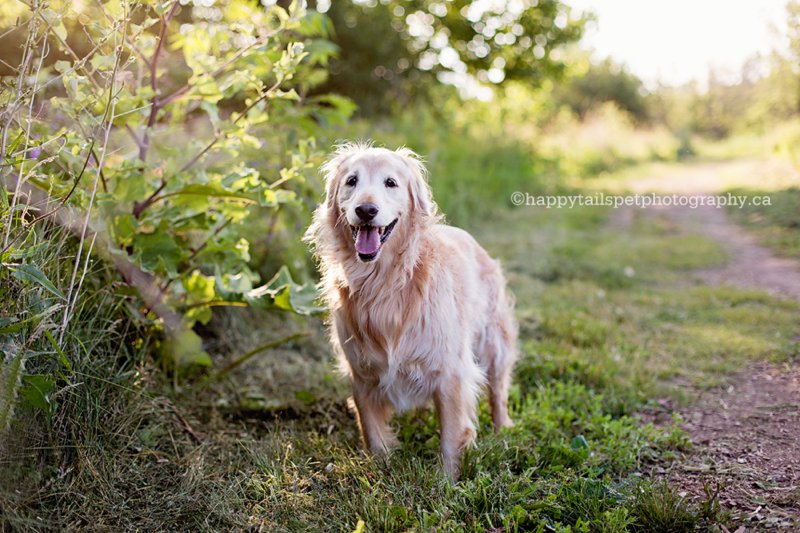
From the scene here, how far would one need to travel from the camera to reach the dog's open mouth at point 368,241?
2.77 metres

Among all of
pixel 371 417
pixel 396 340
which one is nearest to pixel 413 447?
pixel 371 417

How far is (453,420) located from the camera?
2.96m

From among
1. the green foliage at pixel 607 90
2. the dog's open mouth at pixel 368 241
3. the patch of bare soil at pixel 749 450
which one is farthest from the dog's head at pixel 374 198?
the green foliage at pixel 607 90

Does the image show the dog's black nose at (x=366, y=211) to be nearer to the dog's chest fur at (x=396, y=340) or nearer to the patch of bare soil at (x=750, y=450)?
the dog's chest fur at (x=396, y=340)

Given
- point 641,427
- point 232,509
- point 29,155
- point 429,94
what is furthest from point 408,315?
point 429,94

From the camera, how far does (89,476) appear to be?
258 centimetres

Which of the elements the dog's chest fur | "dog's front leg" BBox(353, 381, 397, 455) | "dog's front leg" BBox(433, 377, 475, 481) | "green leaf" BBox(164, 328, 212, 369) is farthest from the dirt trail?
"green leaf" BBox(164, 328, 212, 369)

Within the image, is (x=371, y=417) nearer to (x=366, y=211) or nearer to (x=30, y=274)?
(x=366, y=211)

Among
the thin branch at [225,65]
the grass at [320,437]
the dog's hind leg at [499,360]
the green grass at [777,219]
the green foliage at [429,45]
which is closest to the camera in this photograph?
the grass at [320,437]

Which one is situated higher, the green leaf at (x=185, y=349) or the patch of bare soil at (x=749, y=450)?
the green leaf at (x=185, y=349)

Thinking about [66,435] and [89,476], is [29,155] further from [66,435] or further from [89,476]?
[89,476]

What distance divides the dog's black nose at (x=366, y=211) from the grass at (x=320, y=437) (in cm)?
105

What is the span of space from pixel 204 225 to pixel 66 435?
118cm

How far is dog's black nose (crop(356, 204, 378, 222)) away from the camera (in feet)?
8.94
